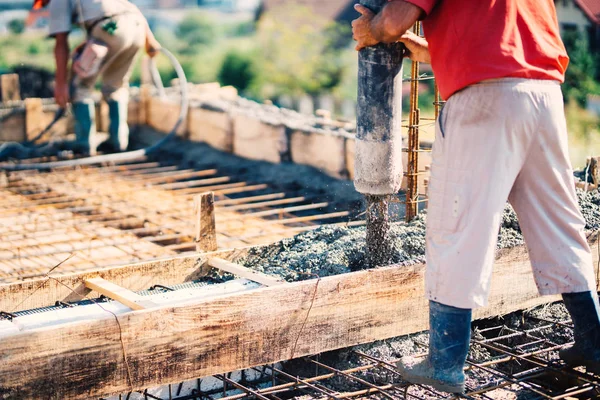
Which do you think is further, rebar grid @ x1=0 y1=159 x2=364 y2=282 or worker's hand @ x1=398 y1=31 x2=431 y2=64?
rebar grid @ x1=0 y1=159 x2=364 y2=282

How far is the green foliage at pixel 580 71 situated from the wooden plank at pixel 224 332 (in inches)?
581

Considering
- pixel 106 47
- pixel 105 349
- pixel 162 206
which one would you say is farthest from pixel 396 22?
pixel 106 47

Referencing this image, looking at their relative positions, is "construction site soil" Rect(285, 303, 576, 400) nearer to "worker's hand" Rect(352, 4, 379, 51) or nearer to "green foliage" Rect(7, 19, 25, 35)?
"worker's hand" Rect(352, 4, 379, 51)

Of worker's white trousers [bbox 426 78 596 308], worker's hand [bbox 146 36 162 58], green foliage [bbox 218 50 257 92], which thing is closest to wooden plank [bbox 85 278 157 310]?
worker's white trousers [bbox 426 78 596 308]

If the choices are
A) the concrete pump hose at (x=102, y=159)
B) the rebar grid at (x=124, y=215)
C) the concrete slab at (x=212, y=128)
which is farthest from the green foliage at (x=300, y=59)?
the rebar grid at (x=124, y=215)

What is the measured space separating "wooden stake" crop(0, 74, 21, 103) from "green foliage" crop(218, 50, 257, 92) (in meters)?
20.1

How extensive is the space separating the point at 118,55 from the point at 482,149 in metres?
5.22

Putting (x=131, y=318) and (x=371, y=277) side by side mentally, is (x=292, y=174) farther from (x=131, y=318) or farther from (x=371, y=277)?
(x=131, y=318)

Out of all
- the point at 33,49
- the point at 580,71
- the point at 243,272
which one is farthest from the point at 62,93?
the point at 33,49

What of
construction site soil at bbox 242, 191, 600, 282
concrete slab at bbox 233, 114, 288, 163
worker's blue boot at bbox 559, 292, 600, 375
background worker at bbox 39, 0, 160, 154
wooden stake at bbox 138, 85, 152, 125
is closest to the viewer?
worker's blue boot at bbox 559, 292, 600, 375

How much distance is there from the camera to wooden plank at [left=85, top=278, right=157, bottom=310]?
3275 mm

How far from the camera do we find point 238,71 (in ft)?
99.0

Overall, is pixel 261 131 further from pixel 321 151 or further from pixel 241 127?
pixel 321 151

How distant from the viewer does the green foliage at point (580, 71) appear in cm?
1762
